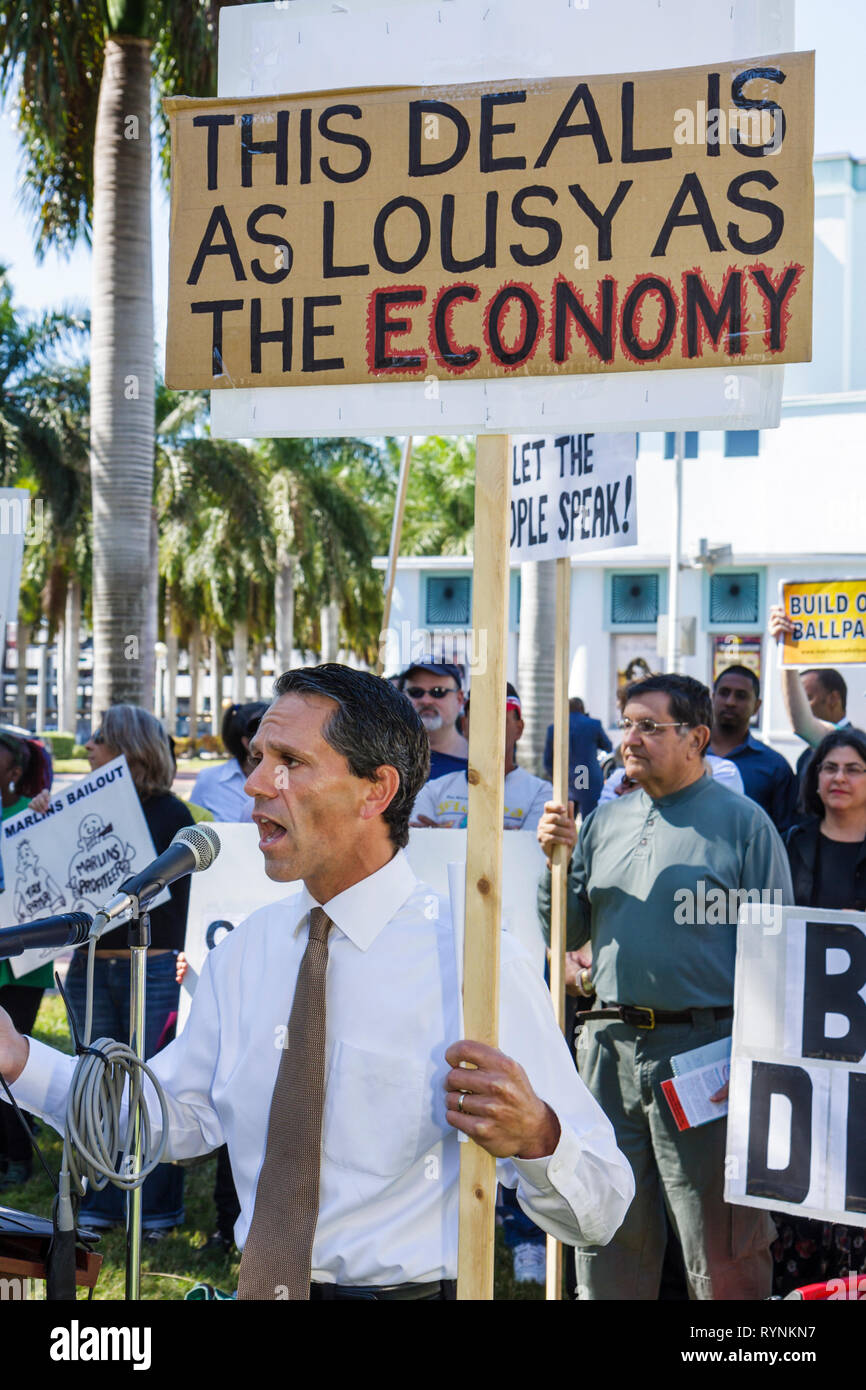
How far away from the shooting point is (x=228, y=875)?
5371 millimetres

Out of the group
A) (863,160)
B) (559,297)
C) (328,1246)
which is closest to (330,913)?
(328,1246)

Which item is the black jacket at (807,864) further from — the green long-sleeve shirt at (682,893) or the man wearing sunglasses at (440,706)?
the man wearing sunglasses at (440,706)

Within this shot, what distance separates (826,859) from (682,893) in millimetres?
1075

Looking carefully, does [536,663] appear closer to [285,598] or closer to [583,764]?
[583,764]

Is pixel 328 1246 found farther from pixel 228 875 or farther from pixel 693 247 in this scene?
pixel 228 875

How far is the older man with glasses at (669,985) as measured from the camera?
3992 millimetres

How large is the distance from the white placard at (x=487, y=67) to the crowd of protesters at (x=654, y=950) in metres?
2.10

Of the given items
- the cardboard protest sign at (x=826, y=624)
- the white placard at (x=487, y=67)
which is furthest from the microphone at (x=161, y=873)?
the cardboard protest sign at (x=826, y=624)

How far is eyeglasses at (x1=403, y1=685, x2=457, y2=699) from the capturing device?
630cm

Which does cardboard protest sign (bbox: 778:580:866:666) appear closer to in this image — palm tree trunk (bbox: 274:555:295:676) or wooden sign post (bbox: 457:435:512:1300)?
wooden sign post (bbox: 457:435:512:1300)

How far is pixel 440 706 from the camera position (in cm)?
632

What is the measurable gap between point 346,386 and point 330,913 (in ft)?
3.20

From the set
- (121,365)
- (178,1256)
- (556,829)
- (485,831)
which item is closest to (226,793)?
(178,1256)
